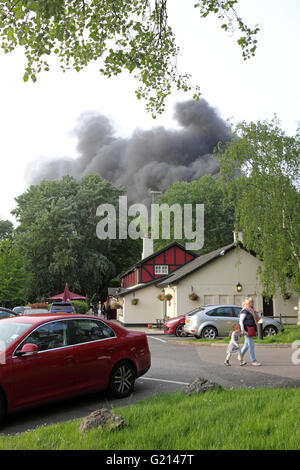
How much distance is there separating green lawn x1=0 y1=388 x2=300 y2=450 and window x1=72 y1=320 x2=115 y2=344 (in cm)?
158

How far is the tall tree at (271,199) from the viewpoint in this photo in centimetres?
2406

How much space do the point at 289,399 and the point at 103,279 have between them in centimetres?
5553

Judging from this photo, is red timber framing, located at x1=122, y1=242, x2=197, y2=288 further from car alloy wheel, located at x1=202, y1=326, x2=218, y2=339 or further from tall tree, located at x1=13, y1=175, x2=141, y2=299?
car alloy wheel, located at x1=202, y1=326, x2=218, y2=339

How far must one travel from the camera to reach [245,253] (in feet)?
103

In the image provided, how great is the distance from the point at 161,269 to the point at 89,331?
1265 inches

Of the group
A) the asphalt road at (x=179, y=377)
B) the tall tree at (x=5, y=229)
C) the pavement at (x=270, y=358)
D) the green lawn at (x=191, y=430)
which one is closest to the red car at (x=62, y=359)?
the asphalt road at (x=179, y=377)

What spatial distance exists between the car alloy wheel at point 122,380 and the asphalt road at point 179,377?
0.15 meters

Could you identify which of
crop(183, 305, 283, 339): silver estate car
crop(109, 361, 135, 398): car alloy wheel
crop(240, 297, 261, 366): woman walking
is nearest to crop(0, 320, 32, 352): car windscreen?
crop(109, 361, 135, 398): car alloy wheel

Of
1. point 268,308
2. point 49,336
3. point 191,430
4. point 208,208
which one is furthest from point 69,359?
point 208,208

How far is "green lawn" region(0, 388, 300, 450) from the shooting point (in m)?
4.37

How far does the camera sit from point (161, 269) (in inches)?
1555

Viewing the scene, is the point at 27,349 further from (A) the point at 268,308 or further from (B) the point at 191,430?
(A) the point at 268,308

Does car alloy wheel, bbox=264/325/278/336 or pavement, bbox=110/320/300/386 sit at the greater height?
car alloy wheel, bbox=264/325/278/336

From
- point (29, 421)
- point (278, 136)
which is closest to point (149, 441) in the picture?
point (29, 421)
